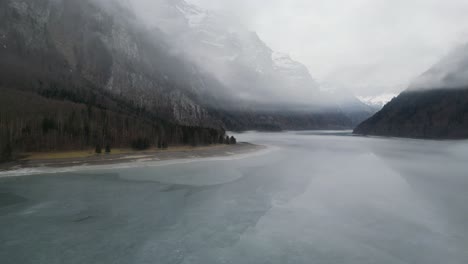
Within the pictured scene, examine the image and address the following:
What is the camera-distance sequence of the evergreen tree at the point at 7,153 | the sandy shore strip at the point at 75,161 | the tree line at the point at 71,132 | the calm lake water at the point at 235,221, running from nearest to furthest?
the calm lake water at the point at 235,221, the sandy shore strip at the point at 75,161, the evergreen tree at the point at 7,153, the tree line at the point at 71,132

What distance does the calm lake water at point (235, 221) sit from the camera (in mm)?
16281

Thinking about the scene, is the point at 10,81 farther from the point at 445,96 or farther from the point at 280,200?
the point at 445,96

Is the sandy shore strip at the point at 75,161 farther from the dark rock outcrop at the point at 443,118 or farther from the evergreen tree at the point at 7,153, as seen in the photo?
the dark rock outcrop at the point at 443,118

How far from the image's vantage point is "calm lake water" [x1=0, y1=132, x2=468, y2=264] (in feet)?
53.4

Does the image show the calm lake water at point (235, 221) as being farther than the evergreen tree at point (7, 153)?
No

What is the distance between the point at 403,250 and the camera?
16.8 metres

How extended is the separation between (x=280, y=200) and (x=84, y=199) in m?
20.3

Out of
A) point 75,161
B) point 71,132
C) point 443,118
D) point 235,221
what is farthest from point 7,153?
point 443,118

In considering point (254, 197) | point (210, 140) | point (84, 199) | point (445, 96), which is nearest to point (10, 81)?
point (210, 140)

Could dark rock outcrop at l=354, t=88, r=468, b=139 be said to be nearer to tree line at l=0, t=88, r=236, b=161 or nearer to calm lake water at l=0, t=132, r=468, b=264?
tree line at l=0, t=88, r=236, b=161

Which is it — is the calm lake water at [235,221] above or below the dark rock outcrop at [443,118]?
below

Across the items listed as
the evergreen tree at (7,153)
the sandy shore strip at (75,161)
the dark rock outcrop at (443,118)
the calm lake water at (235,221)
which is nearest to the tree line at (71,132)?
the evergreen tree at (7,153)

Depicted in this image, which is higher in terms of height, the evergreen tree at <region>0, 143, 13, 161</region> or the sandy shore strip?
the evergreen tree at <region>0, 143, 13, 161</region>

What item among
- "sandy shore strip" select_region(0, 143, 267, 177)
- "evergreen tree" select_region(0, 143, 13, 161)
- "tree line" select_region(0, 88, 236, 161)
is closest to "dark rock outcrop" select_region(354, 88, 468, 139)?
"tree line" select_region(0, 88, 236, 161)
